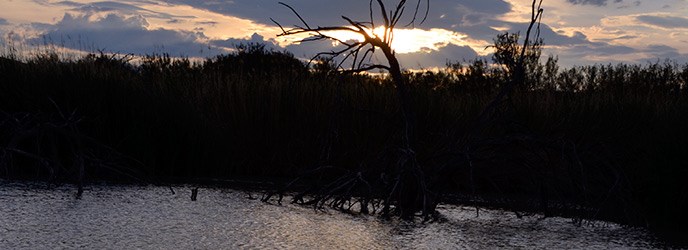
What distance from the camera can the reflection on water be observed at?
5.44 m

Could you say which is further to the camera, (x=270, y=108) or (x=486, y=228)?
(x=270, y=108)

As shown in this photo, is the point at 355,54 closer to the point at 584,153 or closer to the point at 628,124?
the point at 584,153

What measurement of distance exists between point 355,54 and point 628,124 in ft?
13.6

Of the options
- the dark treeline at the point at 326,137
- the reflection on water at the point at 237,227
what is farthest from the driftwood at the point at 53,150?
the reflection on water at the point at 237,227

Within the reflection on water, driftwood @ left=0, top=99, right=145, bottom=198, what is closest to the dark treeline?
driftwood @ left=0, top=99, right=145, bottom=198

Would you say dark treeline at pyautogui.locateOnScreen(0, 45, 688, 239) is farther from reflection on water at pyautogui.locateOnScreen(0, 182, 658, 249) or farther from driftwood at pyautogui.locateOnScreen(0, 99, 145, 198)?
reflection on water at pyautogui.locateOnScreen(0, 182, 658, 249)

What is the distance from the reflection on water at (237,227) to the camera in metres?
5.44

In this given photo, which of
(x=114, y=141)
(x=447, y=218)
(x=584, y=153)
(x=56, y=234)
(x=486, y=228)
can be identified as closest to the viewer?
(x=56, y=234)

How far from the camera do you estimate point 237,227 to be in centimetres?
600

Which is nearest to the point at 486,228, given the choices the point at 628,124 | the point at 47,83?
the point at 628,124

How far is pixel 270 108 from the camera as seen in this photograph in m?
10.6

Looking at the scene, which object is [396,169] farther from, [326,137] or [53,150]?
[53,150]

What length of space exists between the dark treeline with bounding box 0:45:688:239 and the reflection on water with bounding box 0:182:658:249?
0.47m

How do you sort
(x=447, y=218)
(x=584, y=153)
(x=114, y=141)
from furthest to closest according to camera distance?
(x=114, y=141)
(x=584, y=153)
(x=447, y=218)
